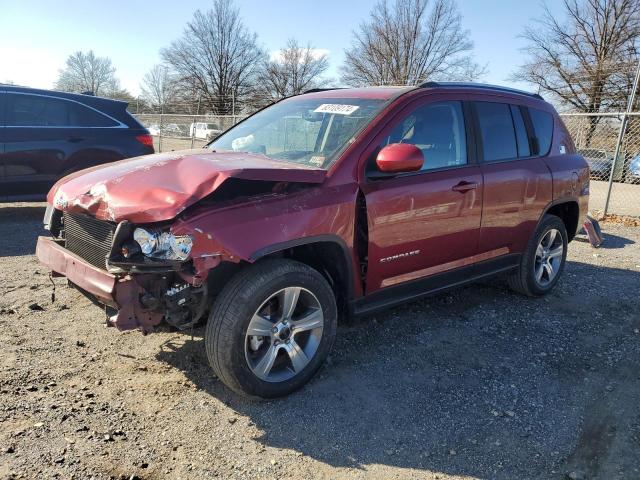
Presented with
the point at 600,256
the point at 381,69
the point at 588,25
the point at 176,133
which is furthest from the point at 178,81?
the point at 600,256

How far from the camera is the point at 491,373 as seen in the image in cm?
354

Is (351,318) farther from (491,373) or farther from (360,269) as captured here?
(491,373)

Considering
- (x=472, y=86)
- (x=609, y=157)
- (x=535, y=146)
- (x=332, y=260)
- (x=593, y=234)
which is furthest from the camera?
(x=609, y=157)

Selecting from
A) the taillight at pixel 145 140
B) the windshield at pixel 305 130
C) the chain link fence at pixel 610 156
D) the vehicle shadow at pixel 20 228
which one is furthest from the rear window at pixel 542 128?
the chain link fence at pixel 610 156

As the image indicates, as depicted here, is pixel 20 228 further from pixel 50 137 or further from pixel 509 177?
pixel 509 177

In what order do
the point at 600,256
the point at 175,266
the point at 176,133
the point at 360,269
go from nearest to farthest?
1. the point at 175,266
2. the point at 360,269
3. the point at 600,256
4. the point at 176,133

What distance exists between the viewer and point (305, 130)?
3816 mm

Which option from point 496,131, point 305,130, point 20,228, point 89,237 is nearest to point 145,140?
point 20,228

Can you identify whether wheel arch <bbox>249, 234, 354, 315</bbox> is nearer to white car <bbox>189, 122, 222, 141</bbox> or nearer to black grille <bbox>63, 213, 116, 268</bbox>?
black grille <bbox>63, 213, 116, 268</bbox>

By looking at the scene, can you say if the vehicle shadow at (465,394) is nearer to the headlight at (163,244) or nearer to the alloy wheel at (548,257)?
the alloy wheel at (548,257)

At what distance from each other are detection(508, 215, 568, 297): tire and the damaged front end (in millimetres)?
3278

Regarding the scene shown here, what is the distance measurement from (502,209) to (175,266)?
2.89 metres

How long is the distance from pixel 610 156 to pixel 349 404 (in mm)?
14009

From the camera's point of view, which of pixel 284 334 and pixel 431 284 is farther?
pixel 431 284
